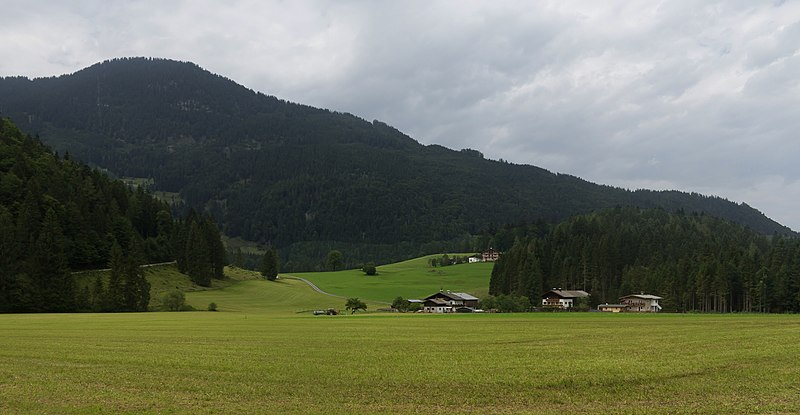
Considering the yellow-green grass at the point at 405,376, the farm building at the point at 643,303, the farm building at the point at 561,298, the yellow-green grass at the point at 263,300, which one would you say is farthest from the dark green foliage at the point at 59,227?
the farm building at the point at 643,303

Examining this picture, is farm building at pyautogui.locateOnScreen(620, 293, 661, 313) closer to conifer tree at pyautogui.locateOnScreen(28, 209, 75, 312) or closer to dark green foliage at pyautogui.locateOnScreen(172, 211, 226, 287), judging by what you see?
dark green foliage at pyautogui.locateOnScreen(172, 211, 226, 287)

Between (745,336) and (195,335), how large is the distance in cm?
4248

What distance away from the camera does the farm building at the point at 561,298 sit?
5192 inches

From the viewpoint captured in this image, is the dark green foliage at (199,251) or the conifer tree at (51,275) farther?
the dark green foliage at (199,251)

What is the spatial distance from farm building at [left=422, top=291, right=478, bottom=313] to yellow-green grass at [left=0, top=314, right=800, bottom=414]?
83.1m

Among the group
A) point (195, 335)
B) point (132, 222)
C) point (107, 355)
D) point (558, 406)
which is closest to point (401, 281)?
point (132, 222)

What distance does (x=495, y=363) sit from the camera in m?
29.2

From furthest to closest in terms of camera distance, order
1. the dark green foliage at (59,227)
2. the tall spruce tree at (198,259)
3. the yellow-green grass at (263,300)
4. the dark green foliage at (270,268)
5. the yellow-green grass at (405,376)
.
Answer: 1. the dark green foliage at (270,268)
2. the tall spruce tree at (198,259)
3. the yellow-green grass at (263,300)
4. the dark green foliage at (59,227)
5. the yellow-green grass at (405,376)

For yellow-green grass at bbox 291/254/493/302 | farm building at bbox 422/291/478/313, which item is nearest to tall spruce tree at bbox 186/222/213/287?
yellow-green grass at bbox 291/254/493/302

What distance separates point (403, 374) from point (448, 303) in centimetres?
10349

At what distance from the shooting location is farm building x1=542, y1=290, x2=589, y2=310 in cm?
13188

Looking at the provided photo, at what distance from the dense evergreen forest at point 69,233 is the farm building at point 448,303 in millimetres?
52226

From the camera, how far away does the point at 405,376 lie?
25.5 m

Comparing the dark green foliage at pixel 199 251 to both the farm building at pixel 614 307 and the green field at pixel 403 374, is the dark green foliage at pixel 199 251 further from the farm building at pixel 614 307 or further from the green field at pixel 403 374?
the farm building at pixel 614 307
